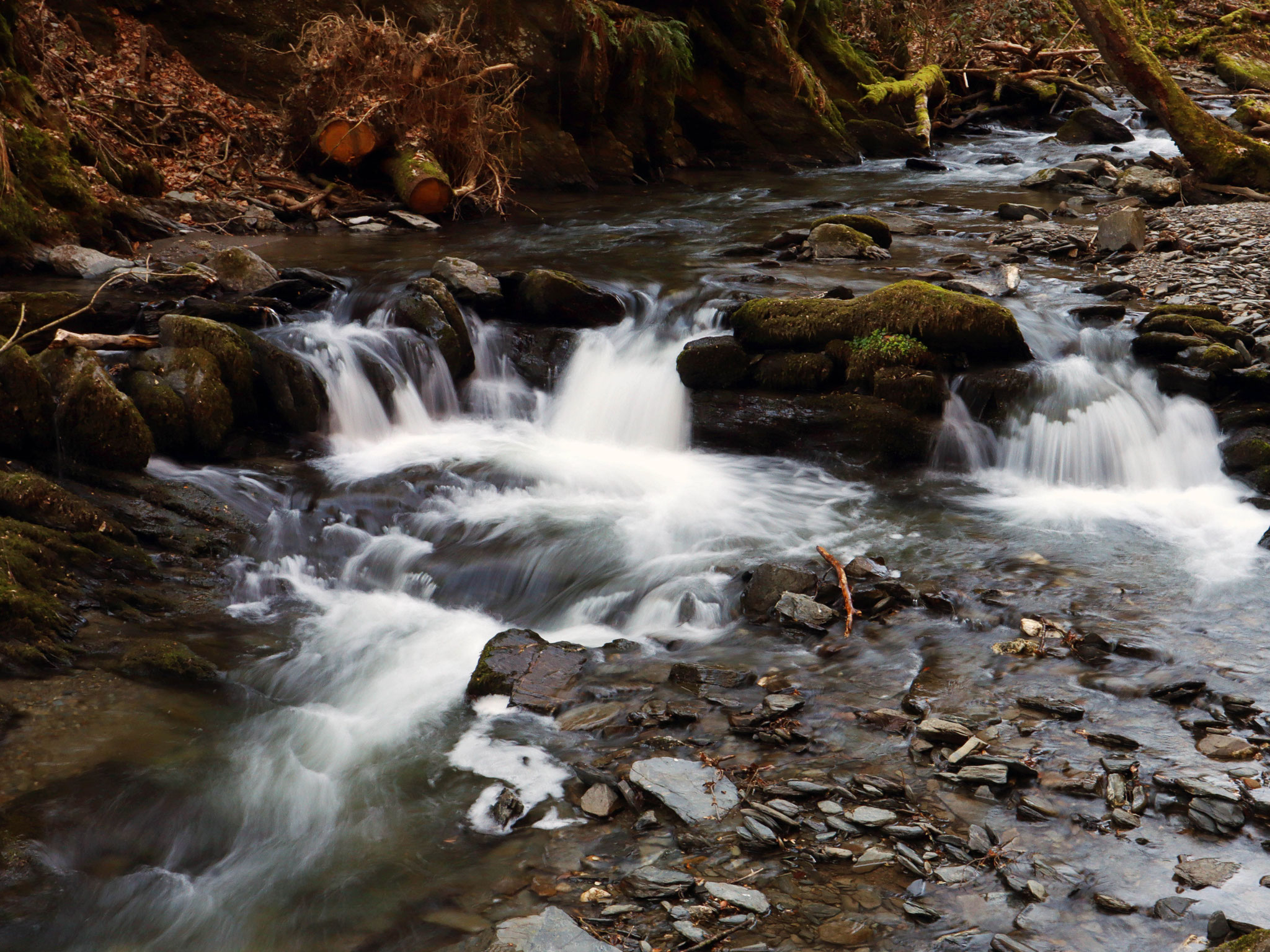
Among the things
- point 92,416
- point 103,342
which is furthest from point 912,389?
point 103,342

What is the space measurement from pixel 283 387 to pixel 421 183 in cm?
639

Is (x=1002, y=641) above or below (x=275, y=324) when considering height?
below

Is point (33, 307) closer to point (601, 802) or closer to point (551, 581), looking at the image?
point (551, 581)

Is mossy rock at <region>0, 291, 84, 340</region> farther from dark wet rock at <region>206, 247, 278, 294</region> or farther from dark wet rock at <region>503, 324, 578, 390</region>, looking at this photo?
dark wet rock at <region>503, 324, 578, 390</region>

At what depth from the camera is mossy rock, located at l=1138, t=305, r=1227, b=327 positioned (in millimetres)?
8617

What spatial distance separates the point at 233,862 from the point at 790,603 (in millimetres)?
3219

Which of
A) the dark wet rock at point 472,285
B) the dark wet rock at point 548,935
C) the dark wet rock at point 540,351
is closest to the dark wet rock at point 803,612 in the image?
the dark wet rock at point 548,935

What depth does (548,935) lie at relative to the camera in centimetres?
312

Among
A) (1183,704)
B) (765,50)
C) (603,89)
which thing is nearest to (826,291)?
(1183,704)

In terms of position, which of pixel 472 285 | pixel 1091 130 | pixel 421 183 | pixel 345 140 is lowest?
pixel 472 285

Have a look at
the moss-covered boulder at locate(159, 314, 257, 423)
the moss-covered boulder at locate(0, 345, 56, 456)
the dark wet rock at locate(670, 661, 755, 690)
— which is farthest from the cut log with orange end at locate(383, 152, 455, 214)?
the dark wet rock at locate(670, 661, 755, 690)

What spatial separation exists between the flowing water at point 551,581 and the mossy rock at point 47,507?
89 cm

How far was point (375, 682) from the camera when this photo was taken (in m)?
5.25

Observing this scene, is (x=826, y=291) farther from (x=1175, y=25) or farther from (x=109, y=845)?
(x=1175, y=25)
